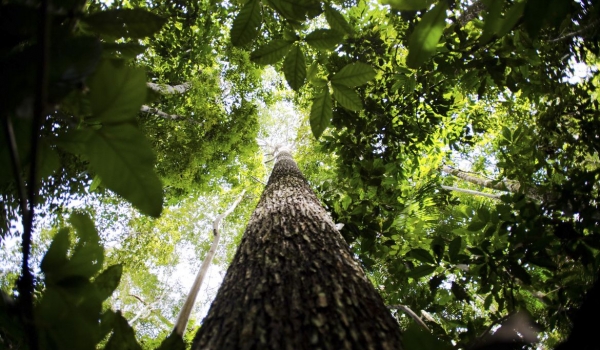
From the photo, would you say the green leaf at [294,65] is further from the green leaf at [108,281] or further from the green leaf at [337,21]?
the green leaf at [108,281]

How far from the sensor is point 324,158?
738cm

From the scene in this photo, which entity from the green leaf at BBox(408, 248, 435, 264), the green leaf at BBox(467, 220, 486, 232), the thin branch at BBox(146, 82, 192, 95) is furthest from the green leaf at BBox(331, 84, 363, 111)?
the thin branch at BBox(146, 82, 192, 95)

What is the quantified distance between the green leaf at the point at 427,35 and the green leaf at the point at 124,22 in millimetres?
411

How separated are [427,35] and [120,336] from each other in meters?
0.76

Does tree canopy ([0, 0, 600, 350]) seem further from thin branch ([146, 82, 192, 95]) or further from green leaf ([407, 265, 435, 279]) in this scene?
thin branch ([146, 82, 192, 95])

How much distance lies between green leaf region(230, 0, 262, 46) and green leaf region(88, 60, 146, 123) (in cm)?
53

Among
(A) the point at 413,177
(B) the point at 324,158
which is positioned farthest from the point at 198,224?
(A) the point at 413,177

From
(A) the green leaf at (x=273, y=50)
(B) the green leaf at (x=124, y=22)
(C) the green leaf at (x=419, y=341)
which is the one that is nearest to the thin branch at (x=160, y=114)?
(A) the green leaf at (x=273, y=50)

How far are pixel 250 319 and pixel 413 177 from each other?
4.23 m

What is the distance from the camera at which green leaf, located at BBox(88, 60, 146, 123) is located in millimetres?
353

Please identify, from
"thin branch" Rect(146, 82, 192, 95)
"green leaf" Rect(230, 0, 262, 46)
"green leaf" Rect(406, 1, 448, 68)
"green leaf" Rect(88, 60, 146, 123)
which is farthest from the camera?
"thin branch" Rect(146, 82, 192, 95)

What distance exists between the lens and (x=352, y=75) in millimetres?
905

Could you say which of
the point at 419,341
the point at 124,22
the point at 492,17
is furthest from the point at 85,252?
the point at 492,17

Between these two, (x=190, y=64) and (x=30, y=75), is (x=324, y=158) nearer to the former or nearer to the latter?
(x=190, y=64)
